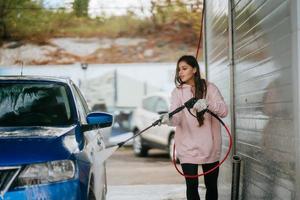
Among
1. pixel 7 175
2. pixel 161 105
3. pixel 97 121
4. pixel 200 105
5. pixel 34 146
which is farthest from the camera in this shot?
pixel 161 105

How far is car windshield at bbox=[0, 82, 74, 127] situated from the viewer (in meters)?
5.43

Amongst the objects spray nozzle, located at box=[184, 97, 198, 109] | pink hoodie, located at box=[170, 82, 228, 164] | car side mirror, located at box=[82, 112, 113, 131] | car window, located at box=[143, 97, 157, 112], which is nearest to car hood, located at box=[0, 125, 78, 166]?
car side mirror, located at box=[82, 112, 113, 131]

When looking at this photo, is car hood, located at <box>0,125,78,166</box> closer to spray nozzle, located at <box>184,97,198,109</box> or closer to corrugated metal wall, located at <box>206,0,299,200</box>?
spray nozzle, located at <box>184,97,198,109</box>

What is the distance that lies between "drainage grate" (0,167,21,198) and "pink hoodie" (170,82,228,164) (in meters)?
1.80

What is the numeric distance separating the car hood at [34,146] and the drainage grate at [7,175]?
0.11ft

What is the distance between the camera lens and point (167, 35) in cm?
2294

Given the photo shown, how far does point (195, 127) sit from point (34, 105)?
1.47 m

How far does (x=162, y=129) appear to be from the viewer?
15930mm

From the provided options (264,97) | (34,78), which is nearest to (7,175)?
(34,78)

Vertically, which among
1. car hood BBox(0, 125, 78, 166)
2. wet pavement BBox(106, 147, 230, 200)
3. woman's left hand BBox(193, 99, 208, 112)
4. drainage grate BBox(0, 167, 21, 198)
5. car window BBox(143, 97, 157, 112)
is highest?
car window BBox(143, 97, 157, 112)

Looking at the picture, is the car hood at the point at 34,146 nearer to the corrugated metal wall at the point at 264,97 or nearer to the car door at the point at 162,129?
the corrugated metal wall at the point at 264,97

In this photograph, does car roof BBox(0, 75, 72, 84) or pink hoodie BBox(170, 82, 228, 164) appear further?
car roof BBox(0, 75, 72, 84)

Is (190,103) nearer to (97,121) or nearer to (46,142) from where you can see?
(97,121)

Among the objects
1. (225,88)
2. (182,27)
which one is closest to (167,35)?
(182,27)
